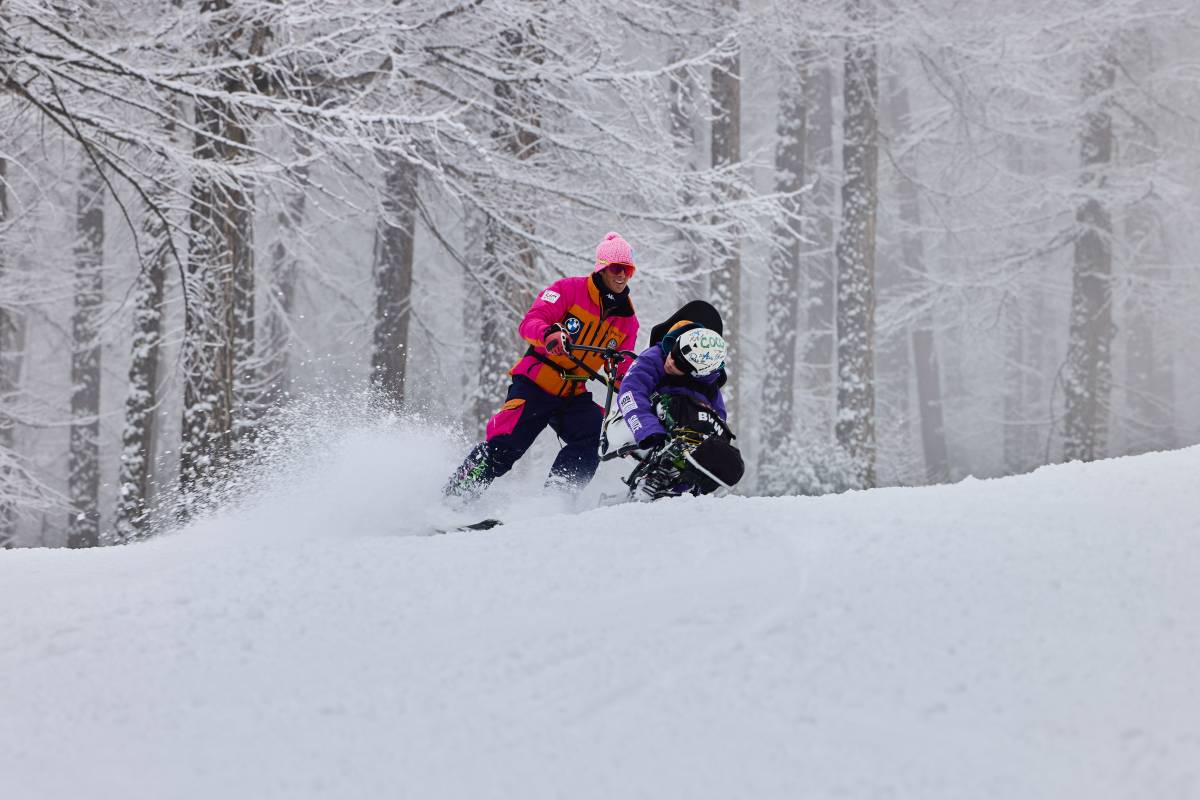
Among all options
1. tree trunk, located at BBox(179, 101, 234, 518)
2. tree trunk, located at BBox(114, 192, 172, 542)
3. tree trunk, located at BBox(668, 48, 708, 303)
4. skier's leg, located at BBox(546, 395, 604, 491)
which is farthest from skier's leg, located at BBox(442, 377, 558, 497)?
tree trunk, located at BBox(114, 192, 172, 542)

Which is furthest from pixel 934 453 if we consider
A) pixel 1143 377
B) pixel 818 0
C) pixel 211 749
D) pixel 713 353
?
pixel 211 749

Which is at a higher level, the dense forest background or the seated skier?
the dense forest background

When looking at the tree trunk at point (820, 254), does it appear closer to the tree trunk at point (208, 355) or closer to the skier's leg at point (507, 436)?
the tree trunk at point (208, 355)

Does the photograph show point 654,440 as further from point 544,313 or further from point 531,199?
point 531,199

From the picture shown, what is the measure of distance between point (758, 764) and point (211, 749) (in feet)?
4.57

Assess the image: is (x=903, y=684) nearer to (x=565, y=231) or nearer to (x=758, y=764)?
(x=758, y=764)

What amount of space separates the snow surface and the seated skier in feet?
3.45

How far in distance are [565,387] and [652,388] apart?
0.71 meters

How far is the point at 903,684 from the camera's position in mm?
2725

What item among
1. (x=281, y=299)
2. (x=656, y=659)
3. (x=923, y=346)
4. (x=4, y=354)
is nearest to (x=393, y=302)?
(x=4, y=354)

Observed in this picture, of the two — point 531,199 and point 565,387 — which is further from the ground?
point 531,199

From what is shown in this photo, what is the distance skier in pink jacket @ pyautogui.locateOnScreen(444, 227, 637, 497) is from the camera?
6195 millimetres

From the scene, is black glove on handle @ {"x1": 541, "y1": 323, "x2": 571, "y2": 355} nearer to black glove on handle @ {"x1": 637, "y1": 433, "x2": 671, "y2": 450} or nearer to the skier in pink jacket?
the skier in pink jacket

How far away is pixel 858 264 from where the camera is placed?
13.7m
